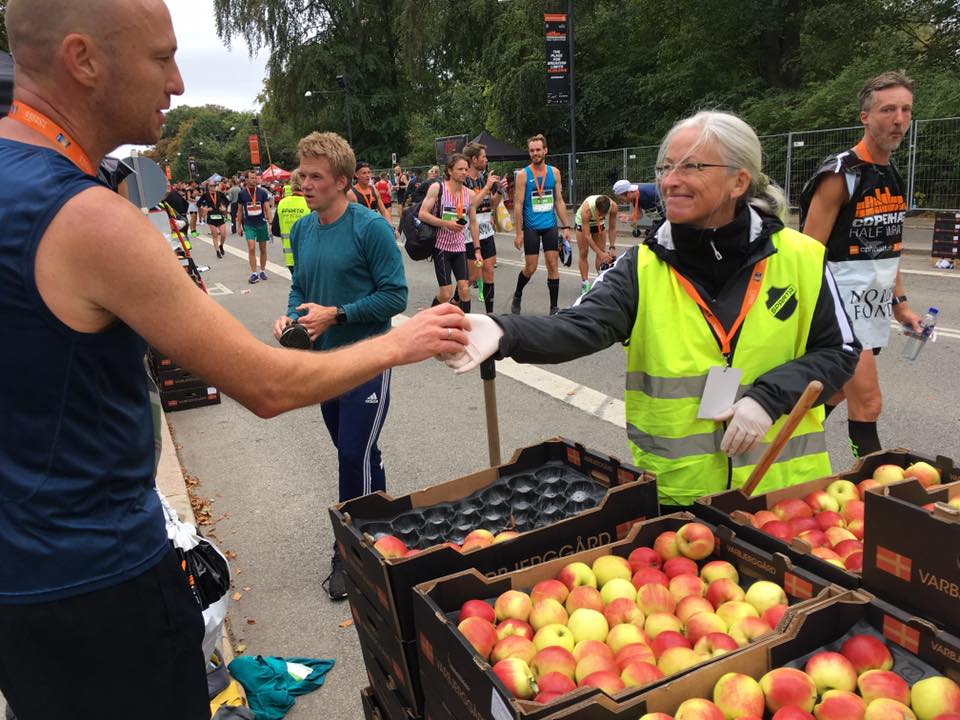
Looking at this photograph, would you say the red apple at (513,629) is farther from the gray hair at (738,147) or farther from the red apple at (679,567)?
the gray hair at (738,147)

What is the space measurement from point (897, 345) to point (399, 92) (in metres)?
48.5

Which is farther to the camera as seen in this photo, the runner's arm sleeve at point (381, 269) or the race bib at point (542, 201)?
the race bib at point (542, 201)

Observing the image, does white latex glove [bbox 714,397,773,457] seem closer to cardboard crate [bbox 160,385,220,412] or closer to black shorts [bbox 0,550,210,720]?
black shorts [bbox 0,550,210,720]

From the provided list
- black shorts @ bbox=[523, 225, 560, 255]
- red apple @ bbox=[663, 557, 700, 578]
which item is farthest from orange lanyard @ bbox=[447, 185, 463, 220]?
red apple @ bbox=[663, 557, 700, 578]

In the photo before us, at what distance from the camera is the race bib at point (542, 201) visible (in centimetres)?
1021

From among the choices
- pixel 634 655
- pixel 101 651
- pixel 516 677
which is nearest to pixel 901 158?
pixel 634 655

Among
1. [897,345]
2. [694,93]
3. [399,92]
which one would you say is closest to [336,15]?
[399,92]

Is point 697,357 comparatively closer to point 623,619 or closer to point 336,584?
point 623,619

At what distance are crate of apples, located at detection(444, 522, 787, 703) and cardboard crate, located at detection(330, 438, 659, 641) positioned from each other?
0.14m

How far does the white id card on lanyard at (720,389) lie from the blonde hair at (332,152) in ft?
7.61

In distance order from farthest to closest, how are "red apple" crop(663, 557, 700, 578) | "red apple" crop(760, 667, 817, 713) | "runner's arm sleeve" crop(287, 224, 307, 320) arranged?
"runner's arm sleeve" crop(287, 224, 307, 320) < "red apple" crop(663, 557, 700, 578) < "red apple" crop(760, 667, 817, 713)

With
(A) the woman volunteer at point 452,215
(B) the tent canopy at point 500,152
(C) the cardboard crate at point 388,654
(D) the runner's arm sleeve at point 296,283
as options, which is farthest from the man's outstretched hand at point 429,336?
(B) the tent canopy at point 500,152

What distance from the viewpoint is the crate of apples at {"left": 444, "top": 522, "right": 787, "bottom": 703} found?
5.40ft

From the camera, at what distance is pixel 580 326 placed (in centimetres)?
246
